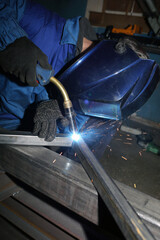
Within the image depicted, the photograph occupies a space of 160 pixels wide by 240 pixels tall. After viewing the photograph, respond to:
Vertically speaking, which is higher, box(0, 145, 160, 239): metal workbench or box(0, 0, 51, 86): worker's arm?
box(0, 0, 51, 86): worker's arm

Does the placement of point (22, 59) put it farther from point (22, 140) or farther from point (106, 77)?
point (106, 77)

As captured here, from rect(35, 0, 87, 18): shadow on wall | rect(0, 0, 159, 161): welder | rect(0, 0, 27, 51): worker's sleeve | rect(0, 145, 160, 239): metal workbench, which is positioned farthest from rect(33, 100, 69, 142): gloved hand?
rect(35, 0, 87, 18): shadow on wall

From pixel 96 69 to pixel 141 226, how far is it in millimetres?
1127

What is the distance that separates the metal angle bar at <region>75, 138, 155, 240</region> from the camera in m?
0.52

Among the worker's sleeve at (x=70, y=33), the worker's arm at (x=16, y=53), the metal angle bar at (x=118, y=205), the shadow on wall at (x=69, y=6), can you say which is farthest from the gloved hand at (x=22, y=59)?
the shadow on wall at (x=69, y=6)

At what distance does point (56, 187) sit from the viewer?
0.81 metres

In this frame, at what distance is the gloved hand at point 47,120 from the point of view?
1.06m

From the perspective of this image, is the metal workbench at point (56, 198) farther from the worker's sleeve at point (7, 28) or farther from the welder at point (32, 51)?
the worker's sleeve at point (7, 28)

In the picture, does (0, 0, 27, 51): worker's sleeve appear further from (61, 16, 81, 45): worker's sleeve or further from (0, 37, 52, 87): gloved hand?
(61, 16, 81, 45): worker's sleeve

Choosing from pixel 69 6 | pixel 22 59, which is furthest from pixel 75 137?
pixel 69 6

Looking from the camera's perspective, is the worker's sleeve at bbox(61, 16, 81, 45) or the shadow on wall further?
the shadow on wall

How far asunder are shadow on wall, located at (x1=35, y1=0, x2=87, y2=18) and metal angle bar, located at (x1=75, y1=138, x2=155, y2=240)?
5.59 m

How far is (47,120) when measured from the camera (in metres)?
1.27

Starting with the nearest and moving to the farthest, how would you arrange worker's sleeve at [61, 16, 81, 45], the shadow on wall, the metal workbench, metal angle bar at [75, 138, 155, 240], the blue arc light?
metal angle bar at [75, 138, 155, 240]
the metal workbench
the blue arc light
worker's sleeve at [61, 16, 81, 45]
the shadow on wall
